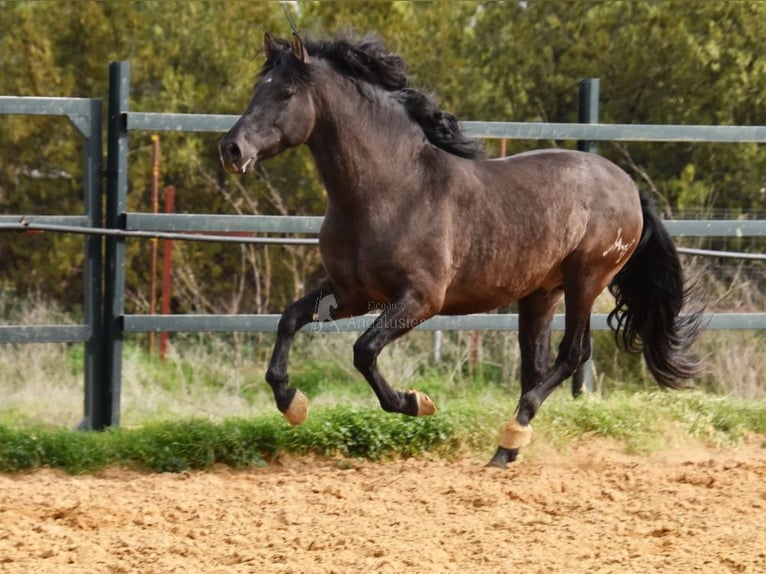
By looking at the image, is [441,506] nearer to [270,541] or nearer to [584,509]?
[584,509]

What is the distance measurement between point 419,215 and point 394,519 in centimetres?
154

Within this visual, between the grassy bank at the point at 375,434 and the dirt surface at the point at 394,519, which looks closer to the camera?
the dirt surface at the point at 394,519

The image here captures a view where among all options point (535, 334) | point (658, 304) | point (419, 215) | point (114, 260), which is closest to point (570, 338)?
point (535, 334)

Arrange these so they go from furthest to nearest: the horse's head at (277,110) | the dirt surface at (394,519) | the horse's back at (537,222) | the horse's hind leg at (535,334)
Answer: the horse's hind leg at (535,334) < the horse's back at (537,222) < the horse's head at (277,110) < the dirt surface at (394,519)

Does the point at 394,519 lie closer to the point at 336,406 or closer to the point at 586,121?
the point at 336,406

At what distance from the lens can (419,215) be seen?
18.6 ft

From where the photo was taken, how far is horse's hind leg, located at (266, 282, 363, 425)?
218 inches

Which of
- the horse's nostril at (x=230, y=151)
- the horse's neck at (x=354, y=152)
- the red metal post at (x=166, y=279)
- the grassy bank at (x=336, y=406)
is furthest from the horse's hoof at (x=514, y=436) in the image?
the red metal post at (x=166, y=279)

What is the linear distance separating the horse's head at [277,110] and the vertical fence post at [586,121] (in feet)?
8.45

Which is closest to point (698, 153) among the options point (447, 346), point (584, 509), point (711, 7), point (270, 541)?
point (711, 7)

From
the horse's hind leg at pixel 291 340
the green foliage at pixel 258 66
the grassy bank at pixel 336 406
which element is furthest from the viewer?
the green foliage at pixel 258 66

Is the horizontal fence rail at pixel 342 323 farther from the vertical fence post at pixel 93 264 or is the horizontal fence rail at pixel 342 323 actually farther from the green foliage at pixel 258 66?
the green foliage at pixel 258 66

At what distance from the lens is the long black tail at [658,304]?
6746mm

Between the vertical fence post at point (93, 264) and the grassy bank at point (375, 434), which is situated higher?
the vertical fence post at point (93, 264)
